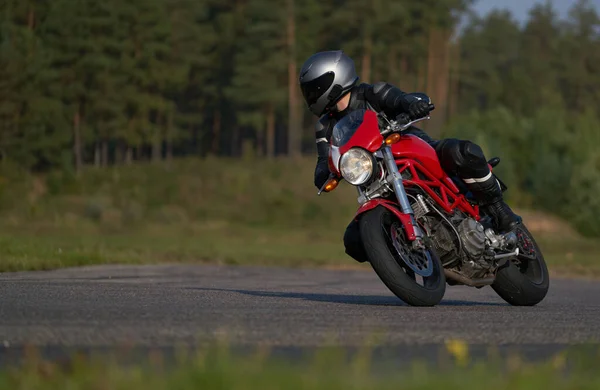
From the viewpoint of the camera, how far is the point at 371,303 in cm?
970

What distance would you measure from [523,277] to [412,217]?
1.63 m

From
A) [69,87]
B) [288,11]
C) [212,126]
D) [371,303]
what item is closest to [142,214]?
[69,87]

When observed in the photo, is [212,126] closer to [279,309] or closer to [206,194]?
[206,194]

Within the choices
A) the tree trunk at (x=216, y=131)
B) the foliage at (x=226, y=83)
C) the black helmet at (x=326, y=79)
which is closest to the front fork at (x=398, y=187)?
the black helmet at (x=326, y=79)

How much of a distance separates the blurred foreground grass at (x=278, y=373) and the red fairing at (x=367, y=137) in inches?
150

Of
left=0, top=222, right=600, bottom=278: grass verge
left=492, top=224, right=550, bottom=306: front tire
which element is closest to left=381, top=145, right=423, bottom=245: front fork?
left=492, top=224, right=550, bottom=306: front tire

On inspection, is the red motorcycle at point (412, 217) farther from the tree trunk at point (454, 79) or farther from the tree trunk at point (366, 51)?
the tree trunk at point (454, 79)

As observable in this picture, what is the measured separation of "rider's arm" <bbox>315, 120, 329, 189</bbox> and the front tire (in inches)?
65.9

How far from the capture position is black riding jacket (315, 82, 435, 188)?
9609 millimetres

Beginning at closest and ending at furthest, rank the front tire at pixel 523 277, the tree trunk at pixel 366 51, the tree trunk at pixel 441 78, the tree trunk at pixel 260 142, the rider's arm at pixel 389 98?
the rider's arm at pixel 389 98
the front tire at pixel 523 277
the tree trunk at pixel 366 51
the tree trunk at pixel 441 78
the tree trunk at pixel 260 142

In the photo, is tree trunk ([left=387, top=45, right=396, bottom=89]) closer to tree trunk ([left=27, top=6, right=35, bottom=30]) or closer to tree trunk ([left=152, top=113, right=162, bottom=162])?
tree trunk ([left=152, top=113, right=162, bottom=162])

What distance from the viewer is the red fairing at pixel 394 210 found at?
8797 millimetres

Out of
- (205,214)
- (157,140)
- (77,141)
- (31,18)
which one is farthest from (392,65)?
(205,214)

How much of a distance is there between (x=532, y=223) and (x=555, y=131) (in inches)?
323
